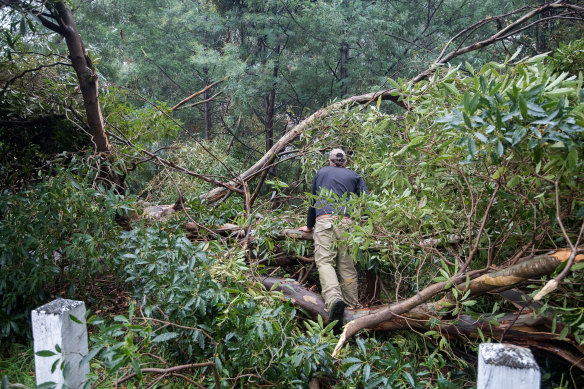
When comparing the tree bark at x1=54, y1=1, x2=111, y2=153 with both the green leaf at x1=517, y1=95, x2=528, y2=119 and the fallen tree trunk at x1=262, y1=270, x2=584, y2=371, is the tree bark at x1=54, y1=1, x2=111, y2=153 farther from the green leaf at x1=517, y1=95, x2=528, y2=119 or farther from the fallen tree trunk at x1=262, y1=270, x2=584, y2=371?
the green leaf at x1=517, y1=95, x2=528, y2=119

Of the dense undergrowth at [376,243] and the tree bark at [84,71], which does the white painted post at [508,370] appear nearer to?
the dense undergrowth at [376,243]

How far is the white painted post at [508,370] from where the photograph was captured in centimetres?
127

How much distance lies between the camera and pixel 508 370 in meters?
1.29

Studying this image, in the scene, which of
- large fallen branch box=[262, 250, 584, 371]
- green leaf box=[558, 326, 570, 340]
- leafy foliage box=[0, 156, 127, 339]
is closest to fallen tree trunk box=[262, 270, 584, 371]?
large fallen branch box=[262, 250, 584, 371]

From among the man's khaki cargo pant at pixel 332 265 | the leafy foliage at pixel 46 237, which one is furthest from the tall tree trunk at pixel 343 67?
the leafy foliage at pixel 46 237

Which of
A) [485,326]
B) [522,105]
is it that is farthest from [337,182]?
[522,105]

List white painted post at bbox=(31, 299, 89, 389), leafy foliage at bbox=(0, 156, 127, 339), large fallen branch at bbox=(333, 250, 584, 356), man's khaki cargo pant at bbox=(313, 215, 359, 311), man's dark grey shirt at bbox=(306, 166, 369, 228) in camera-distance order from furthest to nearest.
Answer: man's dark grey shirt at bbox=(306, 166, 369, 228) < man's khaki cargo pant at bbox=(313, 215, 359, 311) < leafy foliage at bbox=(0, 156, 127, 339) < large fallen branch at bbox=(333, 250, 584, 356) < white painted post at bbox=(31, 299, 89, 389)

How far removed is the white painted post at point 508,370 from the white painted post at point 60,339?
5.22ft

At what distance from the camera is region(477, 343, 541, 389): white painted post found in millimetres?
1272

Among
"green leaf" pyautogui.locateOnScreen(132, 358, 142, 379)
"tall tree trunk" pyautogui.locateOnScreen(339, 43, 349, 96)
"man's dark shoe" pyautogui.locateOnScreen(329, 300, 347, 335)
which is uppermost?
"tall tree trunk" pyautogui.locateOnScreen(339, 43, 349, 96)

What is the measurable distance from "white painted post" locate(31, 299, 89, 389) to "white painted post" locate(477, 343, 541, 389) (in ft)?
5.22

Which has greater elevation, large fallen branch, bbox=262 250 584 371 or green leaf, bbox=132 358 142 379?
green leaf, bbox=132 358 142 379

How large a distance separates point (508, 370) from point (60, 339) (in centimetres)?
174

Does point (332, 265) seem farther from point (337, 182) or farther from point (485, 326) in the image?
point (485, 326)
